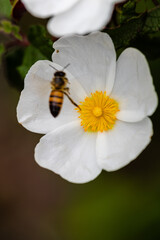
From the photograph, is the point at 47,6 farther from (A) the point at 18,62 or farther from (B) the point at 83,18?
(A) the point at 18,62

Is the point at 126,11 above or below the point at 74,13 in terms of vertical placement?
below

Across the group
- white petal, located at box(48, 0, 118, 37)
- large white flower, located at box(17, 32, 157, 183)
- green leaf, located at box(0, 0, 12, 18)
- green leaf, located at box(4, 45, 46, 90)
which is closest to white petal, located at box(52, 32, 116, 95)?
large white flower, located at box(17, 32, 157, 183)

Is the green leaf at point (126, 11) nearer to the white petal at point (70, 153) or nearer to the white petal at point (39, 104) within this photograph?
the white petal at point (39, 104)

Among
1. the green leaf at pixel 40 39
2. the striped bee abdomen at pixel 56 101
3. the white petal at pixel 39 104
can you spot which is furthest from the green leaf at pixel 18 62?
the striped bee abdomen at pixel 56 101

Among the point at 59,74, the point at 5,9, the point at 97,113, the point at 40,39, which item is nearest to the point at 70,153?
the point at 97,113

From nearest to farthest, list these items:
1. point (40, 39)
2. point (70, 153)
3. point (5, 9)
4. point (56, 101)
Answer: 1. point (56, 101)
2. point (70, 153)
3. point (40, 39)
4. point (5, 9)

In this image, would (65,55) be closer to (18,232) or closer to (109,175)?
(109,175)

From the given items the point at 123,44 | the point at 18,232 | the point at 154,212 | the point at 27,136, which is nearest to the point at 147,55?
the point at 123,44
